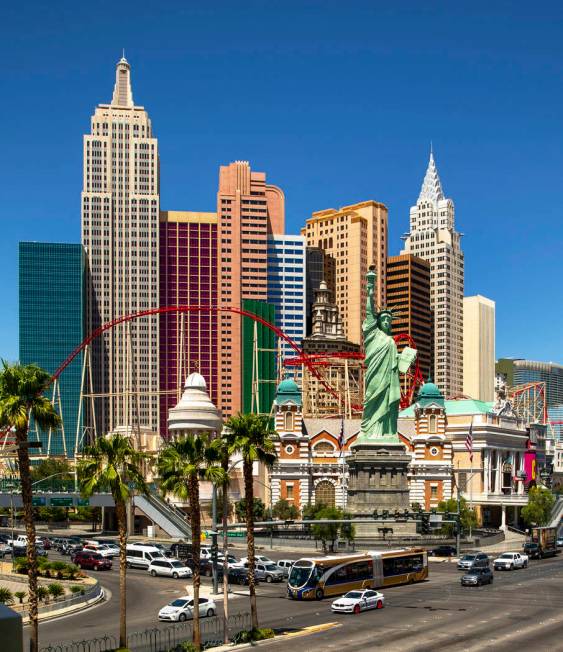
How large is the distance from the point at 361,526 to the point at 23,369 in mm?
71692

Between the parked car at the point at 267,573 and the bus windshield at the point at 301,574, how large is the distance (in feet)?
35.6

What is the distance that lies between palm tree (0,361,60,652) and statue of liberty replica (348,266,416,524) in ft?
248

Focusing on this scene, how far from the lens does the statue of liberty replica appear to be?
4515 inches

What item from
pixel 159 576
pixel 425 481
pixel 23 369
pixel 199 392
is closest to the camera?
pixel 23 369

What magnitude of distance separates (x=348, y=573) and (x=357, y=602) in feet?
25.9

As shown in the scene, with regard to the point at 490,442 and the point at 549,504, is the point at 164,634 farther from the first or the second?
the point at 490,442

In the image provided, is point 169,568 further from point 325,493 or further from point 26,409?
point 325,493

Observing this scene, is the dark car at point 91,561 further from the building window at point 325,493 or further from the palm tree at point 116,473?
the building window at point 325,493

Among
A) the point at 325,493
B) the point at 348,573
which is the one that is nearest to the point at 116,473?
the point at 348,573

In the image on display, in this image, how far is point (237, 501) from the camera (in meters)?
125

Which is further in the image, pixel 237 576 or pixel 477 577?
pixel 237 576

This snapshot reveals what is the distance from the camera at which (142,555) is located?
258 feet

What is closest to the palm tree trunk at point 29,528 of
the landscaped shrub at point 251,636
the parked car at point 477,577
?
the landscaped shrub at point 251,636

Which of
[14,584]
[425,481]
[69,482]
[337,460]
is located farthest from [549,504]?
[14,584]
